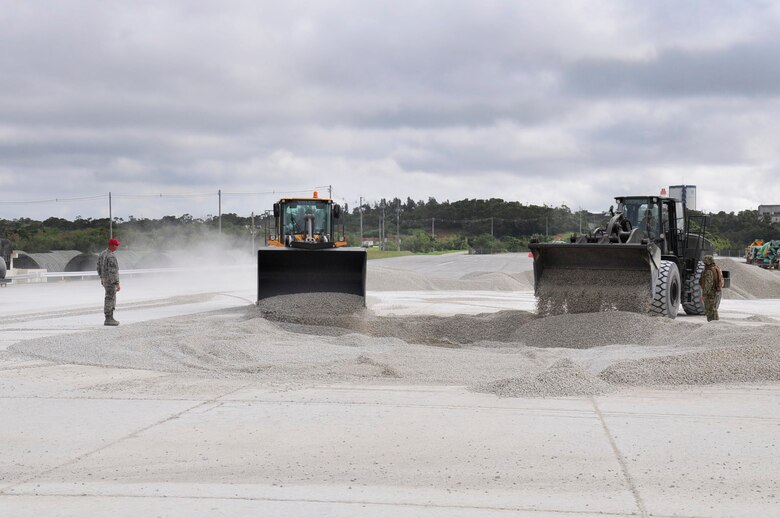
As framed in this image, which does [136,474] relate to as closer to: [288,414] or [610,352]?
[288,414]

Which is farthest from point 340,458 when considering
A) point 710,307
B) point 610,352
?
point 710,307

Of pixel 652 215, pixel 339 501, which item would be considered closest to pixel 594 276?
pixel 652 215

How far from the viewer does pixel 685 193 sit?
2162cm

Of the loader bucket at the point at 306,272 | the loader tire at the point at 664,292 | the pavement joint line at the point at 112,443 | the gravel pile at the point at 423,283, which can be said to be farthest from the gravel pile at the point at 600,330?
the gravel pile at the point at 423,283

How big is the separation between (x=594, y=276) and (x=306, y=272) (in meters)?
5.77

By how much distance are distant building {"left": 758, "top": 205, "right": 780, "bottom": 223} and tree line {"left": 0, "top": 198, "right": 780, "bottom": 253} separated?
1052 mm

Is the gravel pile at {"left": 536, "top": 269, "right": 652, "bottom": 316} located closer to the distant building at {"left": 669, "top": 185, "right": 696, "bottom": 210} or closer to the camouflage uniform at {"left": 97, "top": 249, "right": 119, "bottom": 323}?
the distant building at {"left": 669, "top": 185, "right": 696, "bottom": 210}

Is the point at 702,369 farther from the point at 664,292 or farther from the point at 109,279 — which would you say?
Answer: the point at 109,279

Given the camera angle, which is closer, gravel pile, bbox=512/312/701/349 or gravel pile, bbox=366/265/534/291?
gravel pile, bbox=512/312/701/349

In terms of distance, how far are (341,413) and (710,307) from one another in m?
11.1

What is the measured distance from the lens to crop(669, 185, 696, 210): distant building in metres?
21.5

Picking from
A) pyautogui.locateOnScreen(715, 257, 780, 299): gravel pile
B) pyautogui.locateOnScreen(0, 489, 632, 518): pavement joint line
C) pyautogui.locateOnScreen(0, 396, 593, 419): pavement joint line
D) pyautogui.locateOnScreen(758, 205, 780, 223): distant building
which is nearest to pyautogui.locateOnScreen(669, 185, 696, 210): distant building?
pyautogui.locateOnScreen(715, 257, 780, 299): gravel pile

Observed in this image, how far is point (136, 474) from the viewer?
19.0ft

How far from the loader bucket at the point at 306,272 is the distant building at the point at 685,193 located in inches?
329
